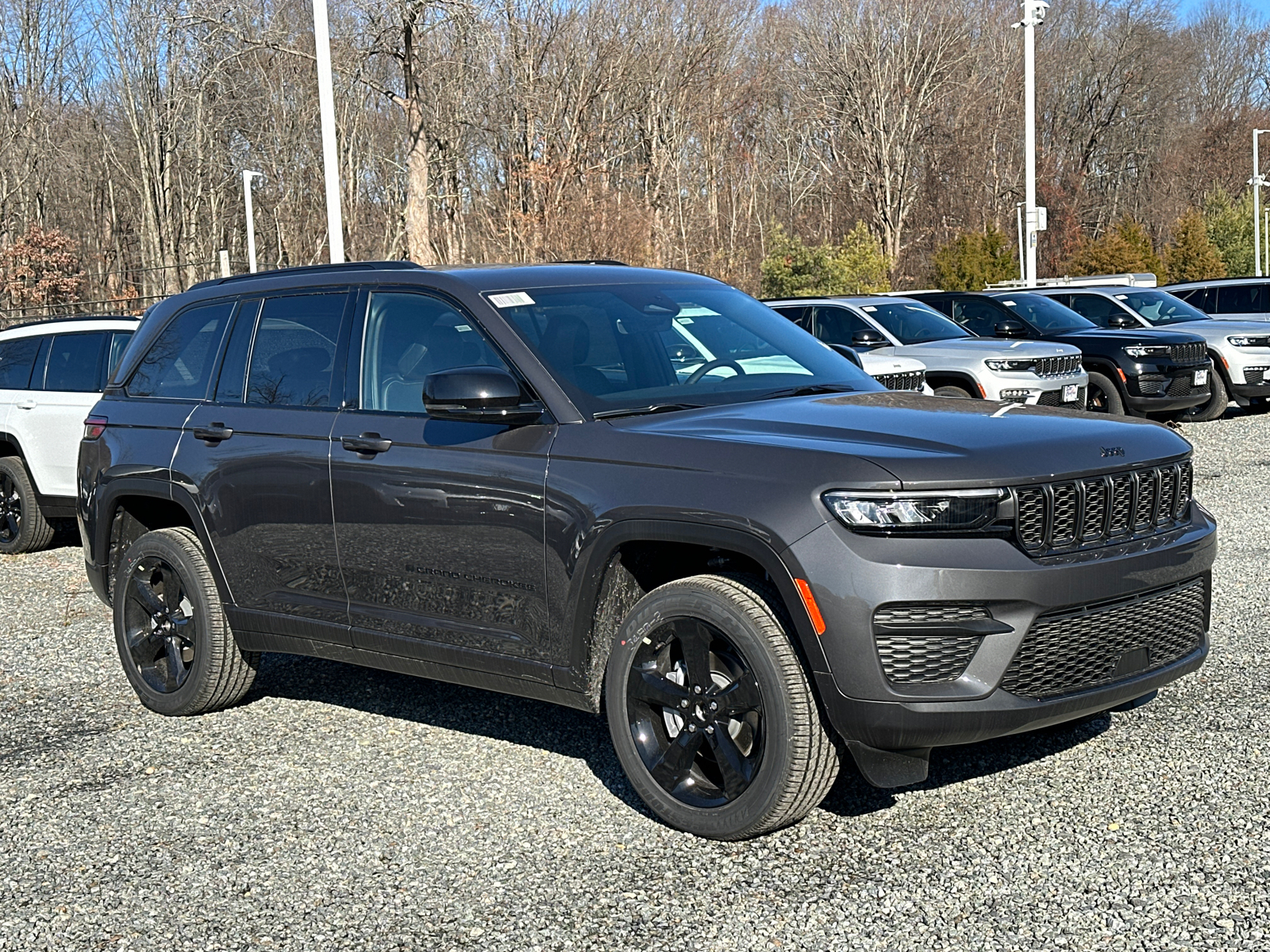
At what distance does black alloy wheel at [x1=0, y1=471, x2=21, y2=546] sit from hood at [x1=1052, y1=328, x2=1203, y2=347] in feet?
39.7

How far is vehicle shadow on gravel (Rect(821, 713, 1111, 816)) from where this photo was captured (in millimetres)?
4973

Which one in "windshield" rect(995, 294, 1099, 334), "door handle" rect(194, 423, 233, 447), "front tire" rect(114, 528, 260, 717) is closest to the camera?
"door handle" rect(194, 423, 233, 447)

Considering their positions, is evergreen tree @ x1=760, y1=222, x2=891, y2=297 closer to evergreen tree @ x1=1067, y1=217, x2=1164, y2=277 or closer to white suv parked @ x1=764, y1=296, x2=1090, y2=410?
evergreen tree @ x1=1067, y1=217, x2=1164, y2=277

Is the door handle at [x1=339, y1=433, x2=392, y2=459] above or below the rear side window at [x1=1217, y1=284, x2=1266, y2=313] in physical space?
below

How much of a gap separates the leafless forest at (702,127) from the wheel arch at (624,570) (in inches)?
1285

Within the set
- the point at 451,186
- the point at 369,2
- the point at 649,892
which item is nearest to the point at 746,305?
the point at 649,892

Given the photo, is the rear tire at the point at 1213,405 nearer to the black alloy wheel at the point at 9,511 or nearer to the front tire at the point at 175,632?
the black alloy wheel at the point at 9,511

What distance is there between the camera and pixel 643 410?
201 inches

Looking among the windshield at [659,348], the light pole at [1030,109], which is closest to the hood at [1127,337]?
the light pole at [1030,109]

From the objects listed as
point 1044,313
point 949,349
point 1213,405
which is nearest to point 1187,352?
point 1213,405

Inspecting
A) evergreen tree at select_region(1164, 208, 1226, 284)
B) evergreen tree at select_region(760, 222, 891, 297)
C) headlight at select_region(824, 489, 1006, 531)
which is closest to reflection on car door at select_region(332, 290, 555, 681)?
headlight at select_region(824, 489, 1006, 531)

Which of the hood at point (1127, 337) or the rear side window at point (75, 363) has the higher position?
the rear side window at point (75, 363)

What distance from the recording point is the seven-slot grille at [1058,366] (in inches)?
632

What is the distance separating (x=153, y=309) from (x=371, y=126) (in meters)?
51.4
